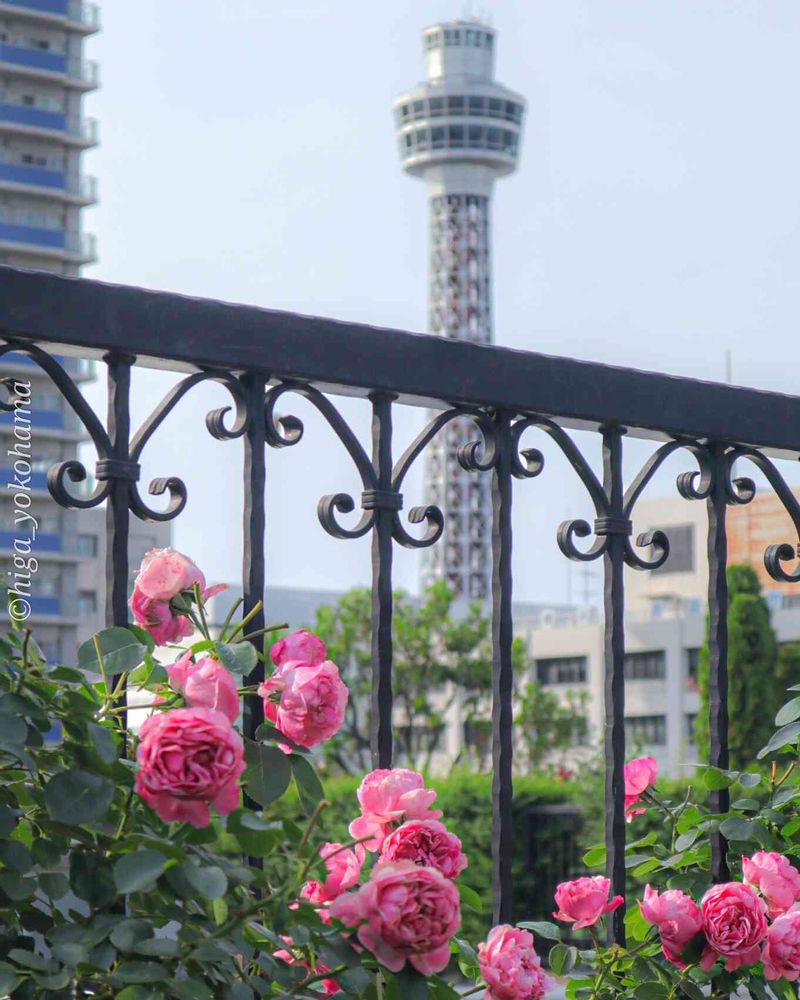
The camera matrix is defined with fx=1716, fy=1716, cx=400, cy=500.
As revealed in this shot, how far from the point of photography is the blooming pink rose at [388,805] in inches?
63.4

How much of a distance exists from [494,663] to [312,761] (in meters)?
0.49

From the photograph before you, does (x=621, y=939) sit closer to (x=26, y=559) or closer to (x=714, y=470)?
(x=714, y=470)

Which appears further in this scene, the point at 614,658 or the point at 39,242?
the point at 39,242

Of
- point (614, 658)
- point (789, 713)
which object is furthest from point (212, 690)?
point (789, 713)

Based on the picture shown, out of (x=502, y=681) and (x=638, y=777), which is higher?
(x=502, y=681)

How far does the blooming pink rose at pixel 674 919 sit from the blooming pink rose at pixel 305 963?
0.45 meters

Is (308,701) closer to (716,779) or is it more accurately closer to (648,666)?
(716,779)

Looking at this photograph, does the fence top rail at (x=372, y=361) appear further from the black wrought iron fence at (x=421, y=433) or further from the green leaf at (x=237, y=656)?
the green leaf at (x=237, y=656)

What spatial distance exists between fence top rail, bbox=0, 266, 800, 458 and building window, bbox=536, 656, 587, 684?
53.4 m

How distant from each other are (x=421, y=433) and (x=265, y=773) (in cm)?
52

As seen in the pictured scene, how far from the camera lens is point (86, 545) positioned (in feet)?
229

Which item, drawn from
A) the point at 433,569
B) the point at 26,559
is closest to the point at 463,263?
the point at 433,569

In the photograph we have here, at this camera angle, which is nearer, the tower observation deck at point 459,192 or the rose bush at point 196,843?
the rose bush at point 196,843

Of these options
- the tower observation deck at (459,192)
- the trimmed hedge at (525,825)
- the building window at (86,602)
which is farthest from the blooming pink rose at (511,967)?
the building window at (86,602)
